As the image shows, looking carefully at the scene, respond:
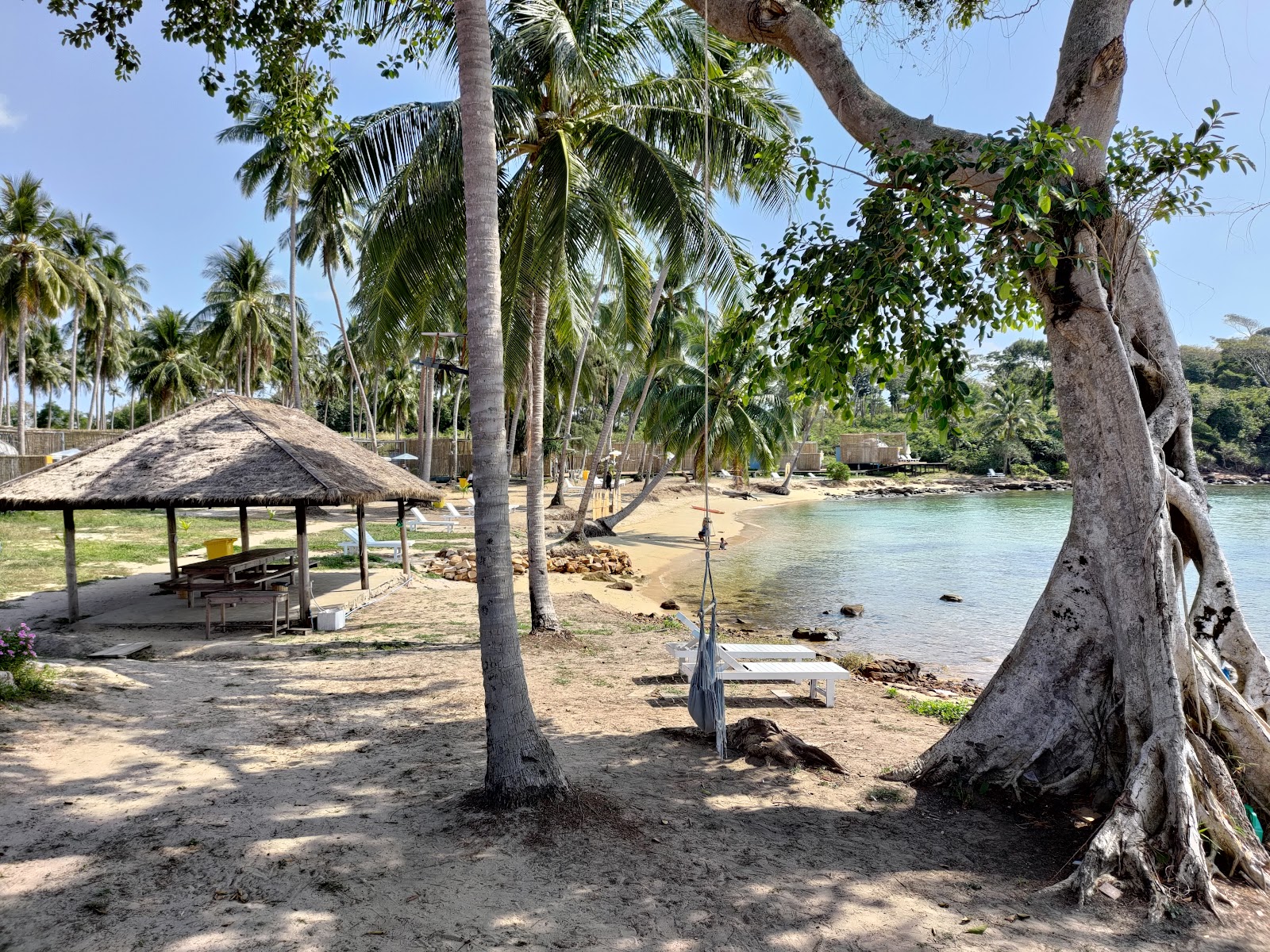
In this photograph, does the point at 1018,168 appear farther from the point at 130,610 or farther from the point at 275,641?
the point at 130,610

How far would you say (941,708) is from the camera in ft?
23.8

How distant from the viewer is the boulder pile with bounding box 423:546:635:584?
581 inches

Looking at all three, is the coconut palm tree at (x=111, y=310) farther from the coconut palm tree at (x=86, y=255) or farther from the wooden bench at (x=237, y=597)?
the wooden bench at (x=237, y=597)

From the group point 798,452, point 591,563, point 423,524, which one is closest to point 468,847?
point 591,563

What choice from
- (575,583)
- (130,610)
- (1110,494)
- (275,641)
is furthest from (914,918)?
(575,583)

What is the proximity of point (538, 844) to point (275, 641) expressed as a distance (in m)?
6.23

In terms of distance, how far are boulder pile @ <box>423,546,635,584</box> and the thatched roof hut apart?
12.0ft

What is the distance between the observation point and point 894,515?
36.9 metres

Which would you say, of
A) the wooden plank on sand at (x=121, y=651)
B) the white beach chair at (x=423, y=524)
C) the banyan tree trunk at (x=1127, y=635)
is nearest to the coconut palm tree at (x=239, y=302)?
the white beach chair at (x=423, y=524)

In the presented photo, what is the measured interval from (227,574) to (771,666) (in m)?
7.02

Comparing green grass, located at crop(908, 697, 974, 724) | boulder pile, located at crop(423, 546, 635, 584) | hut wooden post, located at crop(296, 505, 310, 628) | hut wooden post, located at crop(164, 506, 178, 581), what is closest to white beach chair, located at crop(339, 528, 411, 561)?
boulder pile, located at crop(423, 546, 635, 584)

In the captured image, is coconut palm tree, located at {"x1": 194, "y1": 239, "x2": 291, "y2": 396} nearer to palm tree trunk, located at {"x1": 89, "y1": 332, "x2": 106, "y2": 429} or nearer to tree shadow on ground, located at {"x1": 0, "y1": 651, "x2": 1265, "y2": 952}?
palm tree trunk, located at {"x1": 89, "y1": 332, "x2": 106, "y2": 429}

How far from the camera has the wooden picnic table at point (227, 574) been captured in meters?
9.80

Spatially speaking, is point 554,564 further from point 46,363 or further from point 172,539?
point 46,363
